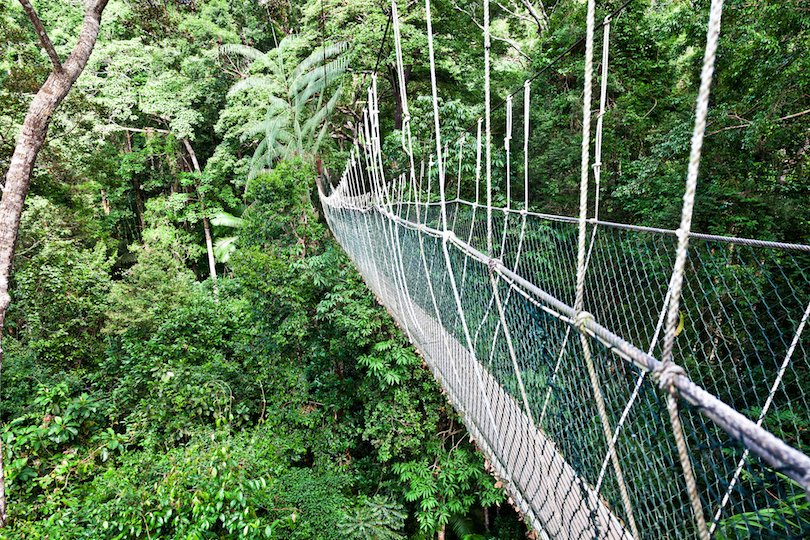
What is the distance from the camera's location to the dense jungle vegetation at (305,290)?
2570mm

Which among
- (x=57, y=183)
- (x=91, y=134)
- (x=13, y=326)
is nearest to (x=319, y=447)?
(x=13, y=326)

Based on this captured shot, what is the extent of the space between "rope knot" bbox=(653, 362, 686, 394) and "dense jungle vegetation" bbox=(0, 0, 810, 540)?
232 centimetres

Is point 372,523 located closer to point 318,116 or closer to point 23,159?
point 23,159

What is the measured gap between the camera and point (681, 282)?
403mm

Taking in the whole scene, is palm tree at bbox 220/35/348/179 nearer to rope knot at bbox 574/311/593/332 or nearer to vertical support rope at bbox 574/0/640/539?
vertical support rope at bbox 574/0/640/539

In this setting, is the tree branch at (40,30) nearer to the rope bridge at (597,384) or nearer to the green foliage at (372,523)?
the rope bridge at (597,384)

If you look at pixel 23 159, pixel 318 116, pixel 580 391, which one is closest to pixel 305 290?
pixel 318 116

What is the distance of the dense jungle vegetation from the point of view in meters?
2.57

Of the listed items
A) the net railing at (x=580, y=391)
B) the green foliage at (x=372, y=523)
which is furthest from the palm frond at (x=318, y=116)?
the green foliage at (x=372, y=523)

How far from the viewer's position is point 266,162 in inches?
244

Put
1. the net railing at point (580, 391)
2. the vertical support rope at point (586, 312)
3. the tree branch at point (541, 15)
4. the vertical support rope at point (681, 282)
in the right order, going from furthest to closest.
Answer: the tree branch at point (541, 15), the net railing at point (580, 391), the vertical support rope at point (586, 312), the vertical support rope at point (681, 282)

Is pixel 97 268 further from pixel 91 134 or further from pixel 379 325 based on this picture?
pixel 379 325

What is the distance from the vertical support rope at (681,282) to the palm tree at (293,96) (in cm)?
488

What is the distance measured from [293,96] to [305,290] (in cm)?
263
